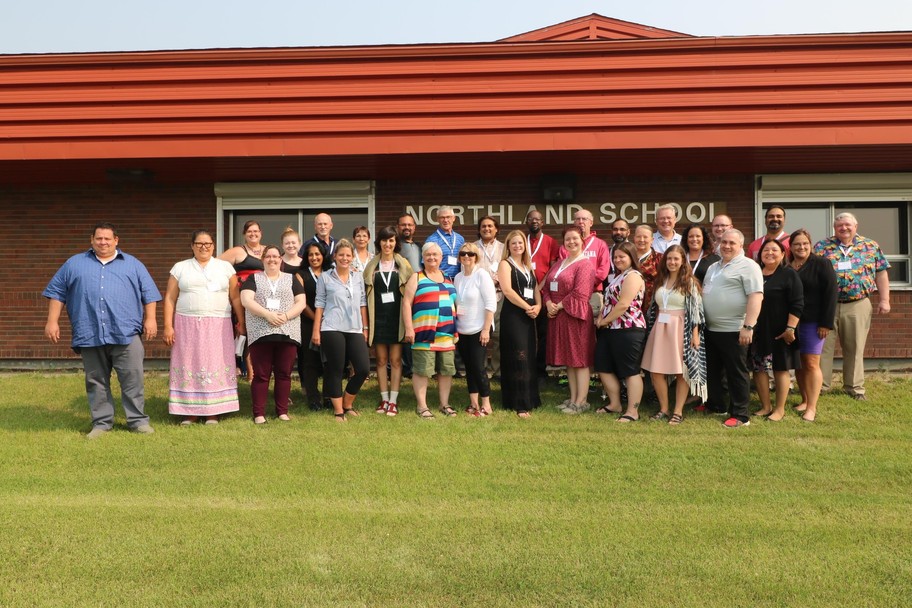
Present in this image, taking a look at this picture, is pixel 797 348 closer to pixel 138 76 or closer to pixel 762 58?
pixel 762 58

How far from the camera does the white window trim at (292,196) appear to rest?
9.20 m

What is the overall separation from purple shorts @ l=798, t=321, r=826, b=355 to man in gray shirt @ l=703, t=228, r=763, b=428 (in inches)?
24.9

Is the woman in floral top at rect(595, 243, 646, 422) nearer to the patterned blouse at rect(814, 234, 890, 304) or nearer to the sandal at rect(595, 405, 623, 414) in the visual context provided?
the sandal at rect(595, 405, 623, 414)

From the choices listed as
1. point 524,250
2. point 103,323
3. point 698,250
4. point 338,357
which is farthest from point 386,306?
point 698,250

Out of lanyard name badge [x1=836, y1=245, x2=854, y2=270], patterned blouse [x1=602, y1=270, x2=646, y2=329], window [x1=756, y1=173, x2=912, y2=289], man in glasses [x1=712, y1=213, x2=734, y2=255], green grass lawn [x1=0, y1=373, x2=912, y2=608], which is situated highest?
window [x1=756, y1=173, x2=912, y2=289]

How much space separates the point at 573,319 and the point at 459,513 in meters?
2.81

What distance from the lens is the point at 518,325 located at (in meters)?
6.57

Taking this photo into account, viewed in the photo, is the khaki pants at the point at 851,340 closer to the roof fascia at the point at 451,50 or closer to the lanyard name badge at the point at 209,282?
the roof fascia at the point at 451,50

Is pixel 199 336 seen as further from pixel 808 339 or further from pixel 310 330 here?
pixel 808 339

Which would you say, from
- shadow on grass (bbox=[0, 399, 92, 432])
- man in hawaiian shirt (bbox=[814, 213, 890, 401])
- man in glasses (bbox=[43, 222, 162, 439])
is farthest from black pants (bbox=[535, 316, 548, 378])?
shadow on grass (bbox=[0, 399, 92, 432])

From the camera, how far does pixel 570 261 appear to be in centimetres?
661

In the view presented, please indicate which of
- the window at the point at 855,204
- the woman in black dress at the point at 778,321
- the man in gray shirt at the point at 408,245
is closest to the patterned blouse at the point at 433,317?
the man in gray shirt at the point at 408,245

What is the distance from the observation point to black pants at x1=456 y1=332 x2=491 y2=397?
6504mm

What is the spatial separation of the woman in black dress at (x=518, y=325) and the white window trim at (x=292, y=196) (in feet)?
10.1
